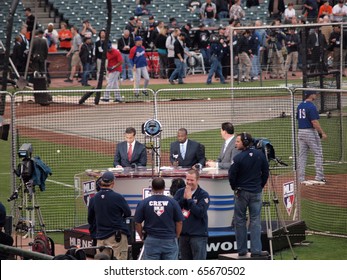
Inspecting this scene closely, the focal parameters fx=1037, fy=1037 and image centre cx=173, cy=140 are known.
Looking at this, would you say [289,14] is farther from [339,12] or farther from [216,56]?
[216,56]

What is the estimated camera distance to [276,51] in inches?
1325

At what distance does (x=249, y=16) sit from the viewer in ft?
157

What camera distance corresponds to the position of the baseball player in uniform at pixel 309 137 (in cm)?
1944

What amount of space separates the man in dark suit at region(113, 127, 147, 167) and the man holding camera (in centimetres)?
362

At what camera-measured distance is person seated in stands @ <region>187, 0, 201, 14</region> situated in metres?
48.5

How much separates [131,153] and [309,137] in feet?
12.7

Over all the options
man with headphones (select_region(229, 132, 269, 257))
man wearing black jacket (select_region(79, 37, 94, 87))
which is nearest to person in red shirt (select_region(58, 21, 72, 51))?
man wearing black jacket (select_region(79, 37, 94, 87))

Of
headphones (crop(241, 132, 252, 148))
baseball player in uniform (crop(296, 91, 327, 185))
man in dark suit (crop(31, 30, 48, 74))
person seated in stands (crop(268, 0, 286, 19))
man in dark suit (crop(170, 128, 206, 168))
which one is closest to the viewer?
headphones (crop(241, 132, 252, 148))

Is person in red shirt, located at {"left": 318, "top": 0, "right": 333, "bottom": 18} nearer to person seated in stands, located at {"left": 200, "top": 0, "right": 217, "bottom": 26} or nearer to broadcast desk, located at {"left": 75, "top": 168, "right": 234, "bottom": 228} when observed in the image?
person seated in stands, located at {"left": 200, "top": 0, "right": 217, "bottom": 26}

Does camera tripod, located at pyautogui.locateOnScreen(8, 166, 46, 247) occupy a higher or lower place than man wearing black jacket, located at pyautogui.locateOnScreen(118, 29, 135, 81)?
lower

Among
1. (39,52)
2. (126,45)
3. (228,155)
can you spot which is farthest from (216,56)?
(228,155)

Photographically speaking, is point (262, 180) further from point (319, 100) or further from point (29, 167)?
point (319, 100)

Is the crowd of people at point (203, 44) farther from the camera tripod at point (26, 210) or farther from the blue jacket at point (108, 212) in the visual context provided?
the blue jacket at point (108, 212)

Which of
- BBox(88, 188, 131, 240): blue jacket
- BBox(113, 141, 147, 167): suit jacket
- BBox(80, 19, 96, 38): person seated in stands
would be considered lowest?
BBox(88, 188, 131, 240): blue jacket
